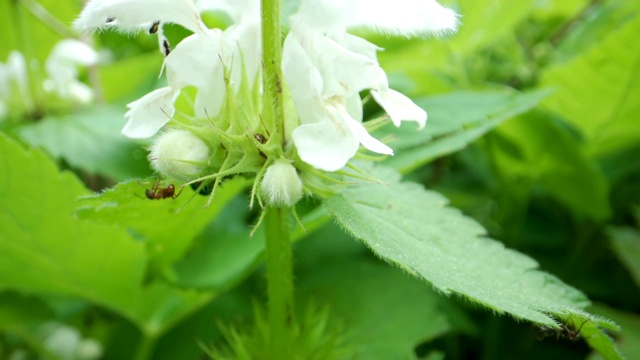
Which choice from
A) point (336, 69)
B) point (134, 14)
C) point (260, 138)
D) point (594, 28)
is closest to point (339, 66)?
point (336, 69)

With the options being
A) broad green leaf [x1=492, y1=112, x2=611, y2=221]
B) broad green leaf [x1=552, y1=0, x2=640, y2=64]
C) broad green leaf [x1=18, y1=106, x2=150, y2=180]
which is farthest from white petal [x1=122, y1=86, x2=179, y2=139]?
broad green leaf [x1=552, y1=0, x2=640, y2=64]

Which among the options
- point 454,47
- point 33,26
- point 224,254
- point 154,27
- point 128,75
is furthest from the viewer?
point 128,75

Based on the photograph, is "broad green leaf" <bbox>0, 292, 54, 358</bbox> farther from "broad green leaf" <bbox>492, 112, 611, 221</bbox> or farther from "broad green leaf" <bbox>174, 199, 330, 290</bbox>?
"broad green leaf" <bbox>492, 112, 611, 221</bbox>

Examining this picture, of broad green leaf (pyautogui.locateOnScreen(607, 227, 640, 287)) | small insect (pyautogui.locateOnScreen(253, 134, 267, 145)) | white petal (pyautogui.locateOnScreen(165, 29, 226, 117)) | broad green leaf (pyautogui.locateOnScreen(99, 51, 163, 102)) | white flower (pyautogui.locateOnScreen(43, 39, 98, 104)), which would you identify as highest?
white petal (pyautogui.locateOnScreen(165, 29, 226, 117))

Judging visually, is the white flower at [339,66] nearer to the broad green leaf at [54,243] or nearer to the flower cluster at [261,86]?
the flower cluster at [261,86]

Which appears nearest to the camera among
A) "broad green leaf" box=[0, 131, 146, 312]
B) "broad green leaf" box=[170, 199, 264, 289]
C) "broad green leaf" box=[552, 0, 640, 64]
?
"broad green leaf" box=[0, 131, 146, 312]

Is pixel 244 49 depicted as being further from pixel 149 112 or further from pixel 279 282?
pixel 279 282

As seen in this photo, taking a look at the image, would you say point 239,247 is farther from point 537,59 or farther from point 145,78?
point 537,59

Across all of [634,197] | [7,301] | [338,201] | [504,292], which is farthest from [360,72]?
[634,197]
